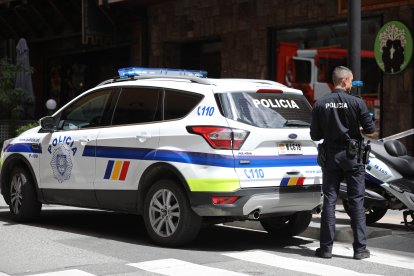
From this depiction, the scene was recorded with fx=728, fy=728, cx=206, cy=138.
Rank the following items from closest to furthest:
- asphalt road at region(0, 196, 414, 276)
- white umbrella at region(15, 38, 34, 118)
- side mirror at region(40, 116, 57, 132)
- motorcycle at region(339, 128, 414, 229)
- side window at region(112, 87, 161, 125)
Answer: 1. asphalt road at region(0, 196, 414, 276)
2. side window at region(112, 87, 161, 125)
3. motorcycle at region(339, 128, 414, 229)
4. side mirror at region(40, 116, 57, 132)
5. white umbrella at region(15, 38, 34, 118)

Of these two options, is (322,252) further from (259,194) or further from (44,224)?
(44,224)

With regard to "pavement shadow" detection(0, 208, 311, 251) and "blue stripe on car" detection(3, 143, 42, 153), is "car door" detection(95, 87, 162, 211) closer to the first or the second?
"pavement shadow" detection(0, 208, 311, 251)

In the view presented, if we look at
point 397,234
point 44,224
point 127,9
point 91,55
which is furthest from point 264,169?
point 91,55

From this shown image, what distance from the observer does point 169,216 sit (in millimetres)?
7488

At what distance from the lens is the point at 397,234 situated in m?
8.74

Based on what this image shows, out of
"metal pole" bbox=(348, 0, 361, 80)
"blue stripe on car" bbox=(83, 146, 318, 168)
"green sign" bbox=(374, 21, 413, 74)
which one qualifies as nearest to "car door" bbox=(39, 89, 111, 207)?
"blue stripe on car" bbox=(83, 146, 318, 168)

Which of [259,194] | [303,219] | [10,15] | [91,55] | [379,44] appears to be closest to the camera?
[259,194]

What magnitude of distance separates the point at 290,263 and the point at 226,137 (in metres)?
1.36

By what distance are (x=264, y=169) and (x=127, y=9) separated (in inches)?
488

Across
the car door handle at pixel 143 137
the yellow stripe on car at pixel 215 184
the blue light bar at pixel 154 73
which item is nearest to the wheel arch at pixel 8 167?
the blue light bar at pixel 154 73

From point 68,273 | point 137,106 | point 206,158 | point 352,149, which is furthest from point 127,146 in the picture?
point 352,149

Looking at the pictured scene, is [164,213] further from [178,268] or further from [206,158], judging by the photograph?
[178,268]

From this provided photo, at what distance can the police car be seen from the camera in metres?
7.16

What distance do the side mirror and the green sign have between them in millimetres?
6955
